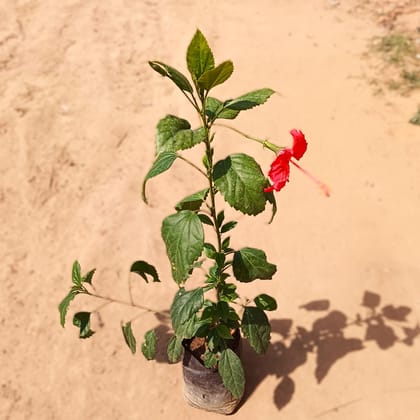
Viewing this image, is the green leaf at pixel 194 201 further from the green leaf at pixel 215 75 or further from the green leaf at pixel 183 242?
the green leaf at pixel 215 75

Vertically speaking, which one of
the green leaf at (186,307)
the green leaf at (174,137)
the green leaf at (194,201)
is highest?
the green leaf at (174,137)

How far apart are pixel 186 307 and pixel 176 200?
5.41 feet

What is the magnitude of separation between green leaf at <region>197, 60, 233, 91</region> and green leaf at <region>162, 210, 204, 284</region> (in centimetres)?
52

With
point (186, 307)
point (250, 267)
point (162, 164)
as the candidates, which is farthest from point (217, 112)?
point (186, 307)

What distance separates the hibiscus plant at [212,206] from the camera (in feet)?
5.17

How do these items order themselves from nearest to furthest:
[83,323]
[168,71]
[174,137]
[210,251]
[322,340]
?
[168,71] < [174,137] < [210,251] < [83,323] < [322,340]

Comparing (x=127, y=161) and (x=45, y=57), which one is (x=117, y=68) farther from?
(x=127, y=161)

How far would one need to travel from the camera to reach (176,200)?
3754 millimetres

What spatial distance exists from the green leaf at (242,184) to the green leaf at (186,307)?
578mm

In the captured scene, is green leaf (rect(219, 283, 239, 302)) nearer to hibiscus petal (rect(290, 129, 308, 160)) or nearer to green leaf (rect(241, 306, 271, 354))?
green leaf (rect(241, 306, 271, 354))

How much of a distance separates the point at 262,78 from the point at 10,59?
215 centimetres

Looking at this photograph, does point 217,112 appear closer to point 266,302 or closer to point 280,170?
point 280,170

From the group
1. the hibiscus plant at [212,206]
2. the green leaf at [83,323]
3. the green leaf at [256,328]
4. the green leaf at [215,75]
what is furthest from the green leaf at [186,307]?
the green leaf at [215,75]

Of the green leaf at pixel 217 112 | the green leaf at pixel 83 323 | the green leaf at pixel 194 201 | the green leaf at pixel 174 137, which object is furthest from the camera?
the green leaf at pixel 83 323
